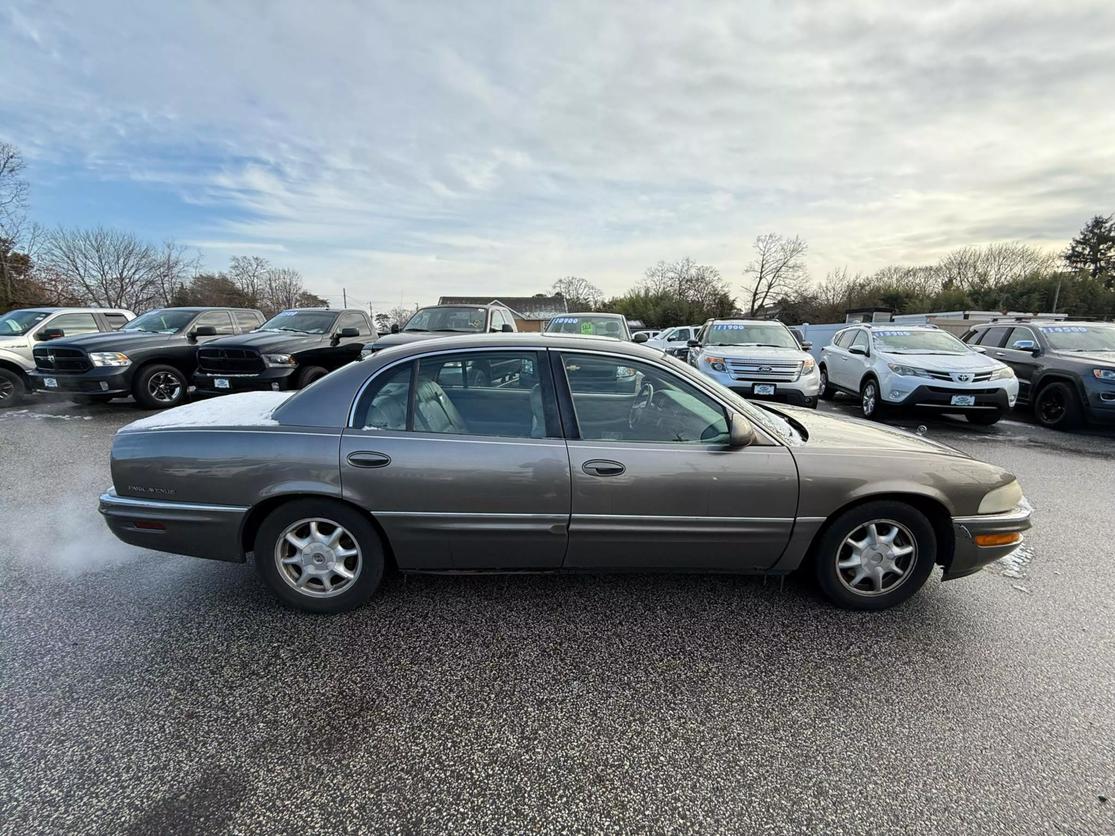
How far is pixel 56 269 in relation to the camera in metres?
33.8

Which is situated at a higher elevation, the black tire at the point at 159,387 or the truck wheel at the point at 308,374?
the truck wheel at the point at 308,374

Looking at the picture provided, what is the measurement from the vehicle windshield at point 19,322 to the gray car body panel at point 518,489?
10.8 metres

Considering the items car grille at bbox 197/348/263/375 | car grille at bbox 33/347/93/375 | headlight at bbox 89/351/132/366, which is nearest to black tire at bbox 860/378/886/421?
car grille at bbox 197/348/263/375

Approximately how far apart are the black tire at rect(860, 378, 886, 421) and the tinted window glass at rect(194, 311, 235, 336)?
1225cm

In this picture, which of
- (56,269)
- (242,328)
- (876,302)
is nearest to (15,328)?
(242,328)

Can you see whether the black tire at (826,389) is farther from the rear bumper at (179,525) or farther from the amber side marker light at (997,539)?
the rear bumper at (179,525)

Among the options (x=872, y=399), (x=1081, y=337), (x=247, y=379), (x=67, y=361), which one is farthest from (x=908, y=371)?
(x=67, y=361)

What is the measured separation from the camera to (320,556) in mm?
2650

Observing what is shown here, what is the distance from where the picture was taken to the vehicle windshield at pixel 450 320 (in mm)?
8505

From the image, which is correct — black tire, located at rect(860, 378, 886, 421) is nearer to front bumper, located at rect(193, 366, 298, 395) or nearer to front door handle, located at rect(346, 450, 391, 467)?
front door handle, located at rect(346, 450, 391, 467)

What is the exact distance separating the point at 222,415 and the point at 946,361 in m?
9.50

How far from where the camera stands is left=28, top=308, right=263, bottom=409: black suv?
806 cm

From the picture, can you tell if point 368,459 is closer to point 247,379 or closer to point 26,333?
point 247,379

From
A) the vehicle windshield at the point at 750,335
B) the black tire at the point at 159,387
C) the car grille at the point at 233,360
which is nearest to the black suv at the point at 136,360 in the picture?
the black tire at the point at 159,387
